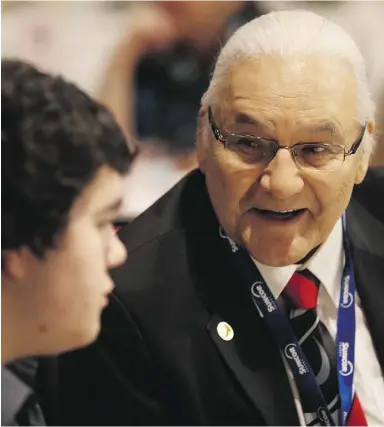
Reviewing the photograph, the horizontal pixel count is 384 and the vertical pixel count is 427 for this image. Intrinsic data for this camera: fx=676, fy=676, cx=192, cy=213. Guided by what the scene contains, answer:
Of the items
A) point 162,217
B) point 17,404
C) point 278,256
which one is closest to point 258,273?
point 278,256

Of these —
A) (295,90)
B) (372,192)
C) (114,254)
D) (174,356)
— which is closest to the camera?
(114,254)

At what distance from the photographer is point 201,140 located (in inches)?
43.9

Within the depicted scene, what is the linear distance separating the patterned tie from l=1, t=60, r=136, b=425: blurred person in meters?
0.41

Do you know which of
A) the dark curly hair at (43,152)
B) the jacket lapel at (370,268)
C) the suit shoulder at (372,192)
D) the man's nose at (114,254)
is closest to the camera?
the dark curly hair at (43,152)

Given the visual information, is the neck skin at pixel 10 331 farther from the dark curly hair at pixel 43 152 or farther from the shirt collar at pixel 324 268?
the shirt collar at pixel 324 268

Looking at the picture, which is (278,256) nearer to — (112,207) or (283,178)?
(283,178)

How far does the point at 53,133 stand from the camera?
74cm

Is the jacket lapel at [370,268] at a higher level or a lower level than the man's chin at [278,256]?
lower

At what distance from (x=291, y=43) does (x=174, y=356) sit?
521 millimetres

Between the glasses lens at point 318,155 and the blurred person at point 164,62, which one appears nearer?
the glasses lens at point 318,155

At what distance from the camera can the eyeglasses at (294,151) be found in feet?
3.32

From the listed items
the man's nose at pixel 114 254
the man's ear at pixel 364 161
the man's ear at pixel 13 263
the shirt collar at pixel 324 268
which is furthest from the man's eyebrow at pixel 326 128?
the man's ear at pixel 13 263

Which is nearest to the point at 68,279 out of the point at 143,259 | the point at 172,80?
the point at 143,259

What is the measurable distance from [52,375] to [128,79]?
52cm
